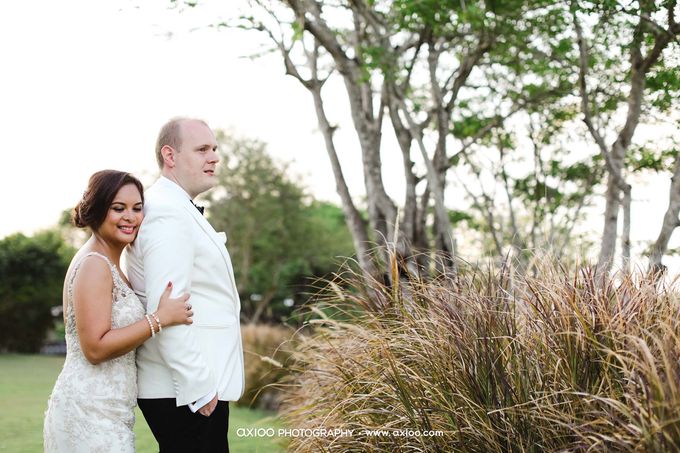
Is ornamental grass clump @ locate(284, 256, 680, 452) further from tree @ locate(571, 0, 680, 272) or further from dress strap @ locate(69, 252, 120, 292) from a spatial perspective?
tree @ locate(571, 0, 680, 272)

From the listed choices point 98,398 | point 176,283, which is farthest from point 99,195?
point 98,398

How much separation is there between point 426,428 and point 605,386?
83 centimetres

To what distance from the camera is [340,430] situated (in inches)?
151

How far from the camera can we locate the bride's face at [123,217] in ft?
10.3

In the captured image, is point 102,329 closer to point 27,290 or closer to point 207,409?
point 207,409

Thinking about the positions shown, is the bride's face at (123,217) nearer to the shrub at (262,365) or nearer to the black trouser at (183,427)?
the black trouser at (183,427)

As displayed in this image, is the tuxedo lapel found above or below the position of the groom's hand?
above

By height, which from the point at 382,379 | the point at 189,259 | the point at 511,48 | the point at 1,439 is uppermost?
the point at 511,48

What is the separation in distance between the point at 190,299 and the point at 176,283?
0.48 feet

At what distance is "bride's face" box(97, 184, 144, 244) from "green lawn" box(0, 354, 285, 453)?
3.29 meters

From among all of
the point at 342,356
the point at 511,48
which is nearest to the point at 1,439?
the point at 342,356

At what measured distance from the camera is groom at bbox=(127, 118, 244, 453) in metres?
3.01

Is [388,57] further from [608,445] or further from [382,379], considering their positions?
[608,445]

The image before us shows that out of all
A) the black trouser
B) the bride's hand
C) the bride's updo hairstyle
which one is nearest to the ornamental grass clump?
the black trouser
